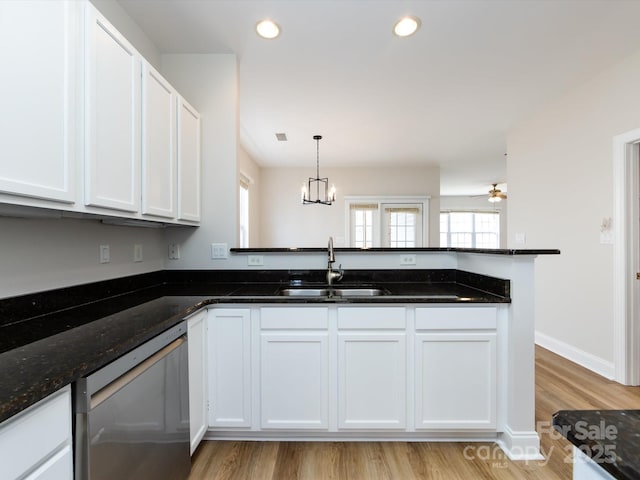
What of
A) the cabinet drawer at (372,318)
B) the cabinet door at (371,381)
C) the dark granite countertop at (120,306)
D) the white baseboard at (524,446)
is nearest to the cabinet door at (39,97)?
the dark granite countertop at (120,306)

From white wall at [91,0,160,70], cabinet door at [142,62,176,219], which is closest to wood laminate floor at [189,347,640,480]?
cabinet door at [142,62,176,219]

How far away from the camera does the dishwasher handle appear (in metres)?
0.88

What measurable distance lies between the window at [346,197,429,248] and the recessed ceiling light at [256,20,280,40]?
160 inches

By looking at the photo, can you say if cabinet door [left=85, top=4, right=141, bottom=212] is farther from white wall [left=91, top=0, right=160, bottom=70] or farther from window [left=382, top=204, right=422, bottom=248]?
window [left=382, top=204, right=422, bottom=248]

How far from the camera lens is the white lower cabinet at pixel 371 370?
172 cm

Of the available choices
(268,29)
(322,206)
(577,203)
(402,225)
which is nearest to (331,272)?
(268,29)

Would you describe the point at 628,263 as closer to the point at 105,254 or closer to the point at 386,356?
the point at 386,356

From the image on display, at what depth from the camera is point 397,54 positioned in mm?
2420

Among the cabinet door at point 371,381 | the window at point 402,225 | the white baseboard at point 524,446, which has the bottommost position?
the white baseboard at point 524,446

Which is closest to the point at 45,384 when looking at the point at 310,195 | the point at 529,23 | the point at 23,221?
the point at 23,221

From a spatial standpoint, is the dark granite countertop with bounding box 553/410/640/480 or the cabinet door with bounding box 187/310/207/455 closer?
the dark granite countertop with bounding box 553/410/640/480

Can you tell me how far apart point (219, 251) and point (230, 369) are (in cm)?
92

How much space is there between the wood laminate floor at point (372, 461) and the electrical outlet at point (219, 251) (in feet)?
3.97

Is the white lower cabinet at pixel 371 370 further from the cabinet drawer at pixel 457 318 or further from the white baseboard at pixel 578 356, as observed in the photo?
the white baseboard at pixel 578 356
